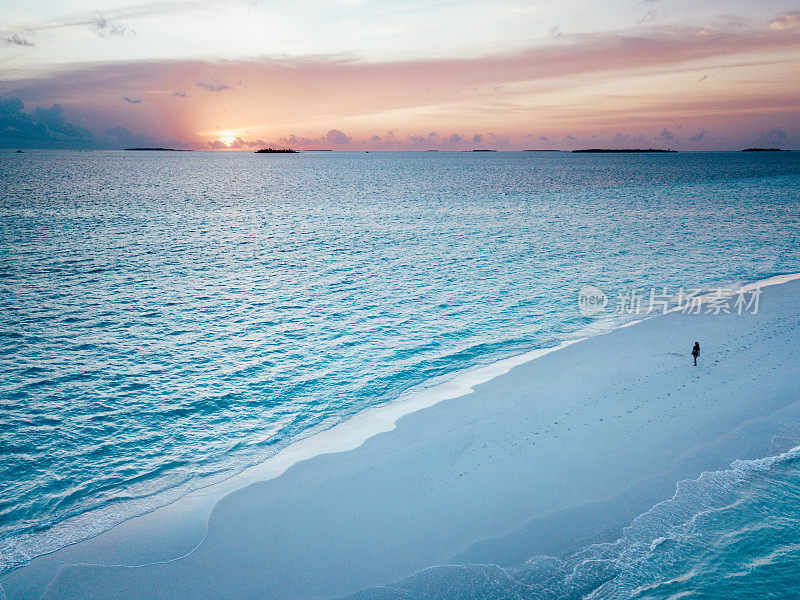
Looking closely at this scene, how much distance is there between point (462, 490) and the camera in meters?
17.1

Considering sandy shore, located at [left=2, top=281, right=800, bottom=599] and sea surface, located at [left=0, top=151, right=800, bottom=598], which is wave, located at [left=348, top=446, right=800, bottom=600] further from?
sandy shore, located at [left=2, top=281, right=800, bottom=599]

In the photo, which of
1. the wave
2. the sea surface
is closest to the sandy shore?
the wave

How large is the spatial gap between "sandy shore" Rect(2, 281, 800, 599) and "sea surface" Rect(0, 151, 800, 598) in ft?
3.90

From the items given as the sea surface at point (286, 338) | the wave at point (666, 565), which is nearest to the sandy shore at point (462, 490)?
the wave at point (666, 565)

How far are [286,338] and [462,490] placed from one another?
759 inches

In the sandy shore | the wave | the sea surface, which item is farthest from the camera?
the sea surface

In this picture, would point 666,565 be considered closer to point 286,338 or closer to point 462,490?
point 462,490

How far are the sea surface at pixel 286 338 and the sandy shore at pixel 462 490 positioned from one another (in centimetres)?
119

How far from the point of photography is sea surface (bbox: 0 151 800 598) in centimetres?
1529

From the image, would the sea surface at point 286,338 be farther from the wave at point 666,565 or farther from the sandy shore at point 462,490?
the sandy shore at point 462,490

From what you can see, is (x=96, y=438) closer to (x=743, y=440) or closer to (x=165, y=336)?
(x=165, y=336)

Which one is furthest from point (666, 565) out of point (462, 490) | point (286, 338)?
point (286, 338)

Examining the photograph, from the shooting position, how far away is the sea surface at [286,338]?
15.3 metres

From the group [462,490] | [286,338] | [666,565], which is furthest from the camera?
[286,338]
